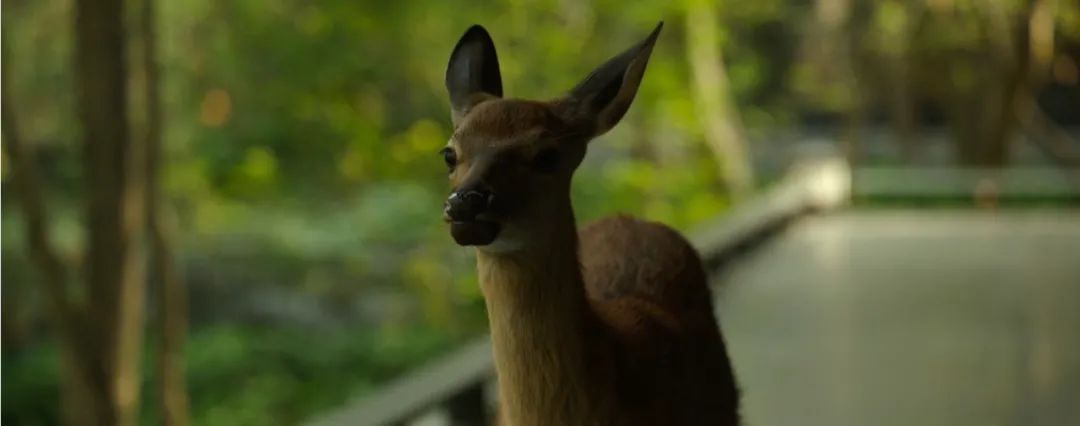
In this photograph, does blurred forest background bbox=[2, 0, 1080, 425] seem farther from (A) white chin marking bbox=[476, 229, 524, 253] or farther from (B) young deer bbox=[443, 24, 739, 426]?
(A) white chin marking bbox=[476, 229, 524, 253]

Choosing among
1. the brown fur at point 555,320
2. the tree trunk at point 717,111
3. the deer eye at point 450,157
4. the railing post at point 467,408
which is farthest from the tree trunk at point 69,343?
the tree trunk at point 717,111

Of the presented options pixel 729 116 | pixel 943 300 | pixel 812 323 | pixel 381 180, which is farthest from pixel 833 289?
pixel 729 116

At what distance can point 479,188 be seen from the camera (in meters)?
1.05

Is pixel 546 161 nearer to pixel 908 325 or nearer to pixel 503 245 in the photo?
pixel 503 245

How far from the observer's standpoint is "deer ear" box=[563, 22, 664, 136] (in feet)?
3.58

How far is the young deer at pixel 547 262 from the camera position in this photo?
3.57 feet

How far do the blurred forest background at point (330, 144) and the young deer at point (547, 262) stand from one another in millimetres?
430

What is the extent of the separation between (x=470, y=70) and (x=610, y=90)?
13cm

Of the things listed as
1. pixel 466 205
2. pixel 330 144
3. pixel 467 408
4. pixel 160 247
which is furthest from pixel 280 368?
pixel 466 205

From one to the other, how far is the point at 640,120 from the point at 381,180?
1.07m

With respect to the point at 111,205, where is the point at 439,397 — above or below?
below

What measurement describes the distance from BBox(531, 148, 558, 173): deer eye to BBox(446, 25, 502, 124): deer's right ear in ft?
0.25

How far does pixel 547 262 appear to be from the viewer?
1.14m

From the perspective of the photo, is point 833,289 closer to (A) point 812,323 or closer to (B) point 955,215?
(A) point 812,323
